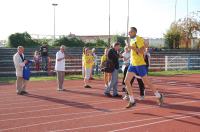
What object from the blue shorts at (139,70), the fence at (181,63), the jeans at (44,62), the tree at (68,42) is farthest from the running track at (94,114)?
the tree at (68,42)

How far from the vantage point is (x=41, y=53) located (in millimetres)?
29609

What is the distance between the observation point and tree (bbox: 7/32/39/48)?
144 ft

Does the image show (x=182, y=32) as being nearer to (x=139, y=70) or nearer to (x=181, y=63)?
(x=181, y=63)

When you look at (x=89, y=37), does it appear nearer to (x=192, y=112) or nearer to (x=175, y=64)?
(x=175, y=64)

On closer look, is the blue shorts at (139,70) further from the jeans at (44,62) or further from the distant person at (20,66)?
the jeans at (44,62)

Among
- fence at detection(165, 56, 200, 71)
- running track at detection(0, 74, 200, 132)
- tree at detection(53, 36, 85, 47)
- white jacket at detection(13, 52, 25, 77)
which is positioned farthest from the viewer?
tree at detection(53, 36, 85, 47)

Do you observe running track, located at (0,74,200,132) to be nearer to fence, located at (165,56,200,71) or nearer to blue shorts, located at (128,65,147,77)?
blue shorts, located at (128,65,147,77)

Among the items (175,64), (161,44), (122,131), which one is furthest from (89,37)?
(122,131)

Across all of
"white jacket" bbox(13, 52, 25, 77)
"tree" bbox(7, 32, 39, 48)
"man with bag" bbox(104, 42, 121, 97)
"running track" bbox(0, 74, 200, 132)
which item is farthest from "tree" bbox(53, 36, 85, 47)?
"man with bag" bbox(104, 42, 121, 97)

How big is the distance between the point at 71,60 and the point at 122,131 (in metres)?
21.4

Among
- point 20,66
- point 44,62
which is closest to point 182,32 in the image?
point 44,62

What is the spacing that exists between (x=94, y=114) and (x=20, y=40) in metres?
35.3

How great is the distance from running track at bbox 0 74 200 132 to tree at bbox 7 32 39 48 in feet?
96.5

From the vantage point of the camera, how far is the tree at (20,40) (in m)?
44.0
